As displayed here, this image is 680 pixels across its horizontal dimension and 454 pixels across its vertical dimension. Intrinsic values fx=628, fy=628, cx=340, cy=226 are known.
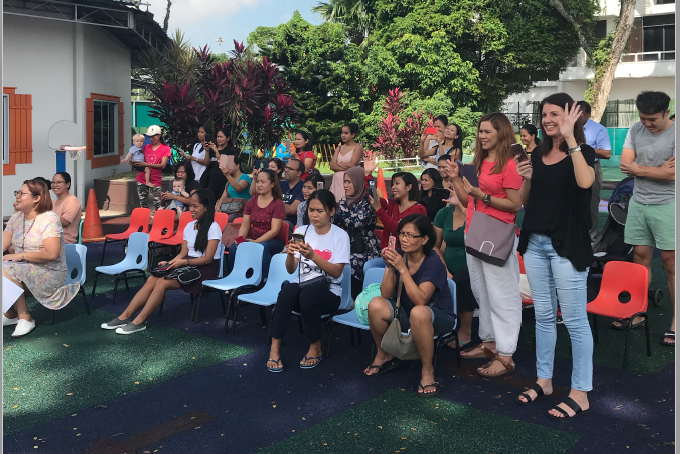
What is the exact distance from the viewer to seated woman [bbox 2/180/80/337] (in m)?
5.63

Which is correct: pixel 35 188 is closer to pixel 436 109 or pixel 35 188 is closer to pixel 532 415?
pixel 532 415

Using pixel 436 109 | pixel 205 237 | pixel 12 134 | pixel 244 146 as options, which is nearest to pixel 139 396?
pixel 205 237

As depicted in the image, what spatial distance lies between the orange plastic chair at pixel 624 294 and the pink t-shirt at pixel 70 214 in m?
5.16

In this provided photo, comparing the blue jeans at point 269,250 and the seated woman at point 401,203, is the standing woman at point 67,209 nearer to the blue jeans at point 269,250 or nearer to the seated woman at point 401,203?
the blue jeans at point 269,250

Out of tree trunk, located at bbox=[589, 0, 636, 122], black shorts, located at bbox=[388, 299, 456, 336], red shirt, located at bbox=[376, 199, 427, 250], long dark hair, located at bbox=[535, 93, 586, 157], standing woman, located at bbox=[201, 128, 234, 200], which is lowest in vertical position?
black shorts, located at bbox=[388, 299, 456, 336]

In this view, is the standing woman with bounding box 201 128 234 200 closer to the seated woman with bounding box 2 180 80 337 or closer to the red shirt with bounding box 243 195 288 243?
the red shirt with bounding box 243 195 288 243

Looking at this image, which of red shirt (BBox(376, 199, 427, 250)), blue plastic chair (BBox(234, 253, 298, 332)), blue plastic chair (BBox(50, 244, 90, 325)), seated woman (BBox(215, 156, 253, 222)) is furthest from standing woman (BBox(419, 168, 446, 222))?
blue plastic chair (BBox(50, 244, 90, 325))

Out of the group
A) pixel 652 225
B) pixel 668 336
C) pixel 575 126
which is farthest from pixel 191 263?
pixel 668 336

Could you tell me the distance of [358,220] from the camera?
19.2 ft

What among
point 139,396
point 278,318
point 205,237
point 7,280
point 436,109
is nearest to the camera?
point 139,396

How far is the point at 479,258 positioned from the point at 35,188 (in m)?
3.95

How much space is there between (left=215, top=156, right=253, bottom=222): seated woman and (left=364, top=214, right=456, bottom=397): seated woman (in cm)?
372

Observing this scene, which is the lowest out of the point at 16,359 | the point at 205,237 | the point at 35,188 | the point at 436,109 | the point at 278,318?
the point at 16,359

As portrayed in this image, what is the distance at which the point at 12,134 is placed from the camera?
1260 cm
